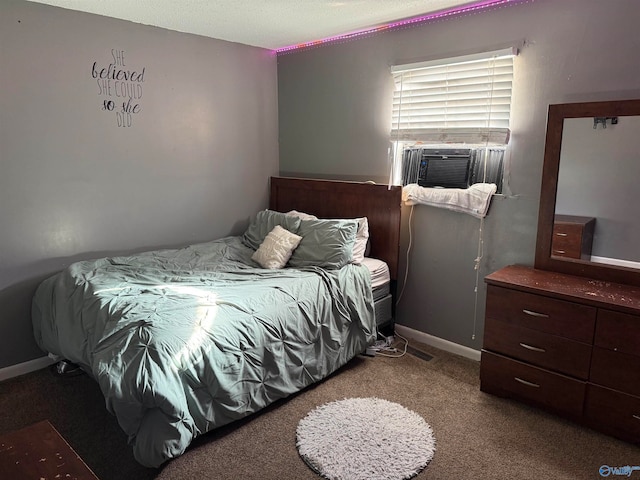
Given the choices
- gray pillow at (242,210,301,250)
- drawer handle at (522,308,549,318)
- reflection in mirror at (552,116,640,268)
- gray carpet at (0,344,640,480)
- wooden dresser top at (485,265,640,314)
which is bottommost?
gray carpet at (0,344,640,480)

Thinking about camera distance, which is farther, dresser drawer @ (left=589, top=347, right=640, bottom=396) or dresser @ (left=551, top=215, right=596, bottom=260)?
dresser @ (left=551, top=215, right=596, bottom=260)

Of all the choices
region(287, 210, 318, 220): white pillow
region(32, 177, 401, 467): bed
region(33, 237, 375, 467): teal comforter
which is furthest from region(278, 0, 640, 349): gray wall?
region(33, 237, 375, 467): teal comforter

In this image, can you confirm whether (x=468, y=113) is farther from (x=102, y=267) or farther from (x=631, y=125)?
(x=102, y=267)

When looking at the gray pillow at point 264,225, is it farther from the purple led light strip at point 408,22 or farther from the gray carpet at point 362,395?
the purple led light strip at point 408,22

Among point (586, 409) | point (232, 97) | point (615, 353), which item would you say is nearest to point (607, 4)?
point (615, 353)

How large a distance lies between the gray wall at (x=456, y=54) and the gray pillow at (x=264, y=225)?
1.87 ft

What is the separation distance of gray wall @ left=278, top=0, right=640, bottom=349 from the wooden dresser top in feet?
0.79

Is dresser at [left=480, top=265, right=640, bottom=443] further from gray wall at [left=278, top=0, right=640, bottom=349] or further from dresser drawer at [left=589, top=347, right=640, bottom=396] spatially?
gray wall at [left=278, top=0, right=640, bottom=349]

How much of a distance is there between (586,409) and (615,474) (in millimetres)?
331

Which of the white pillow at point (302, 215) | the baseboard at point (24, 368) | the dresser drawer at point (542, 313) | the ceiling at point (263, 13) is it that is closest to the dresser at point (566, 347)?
the dresser drawer at point (542, 313)

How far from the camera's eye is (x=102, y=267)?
291 cm

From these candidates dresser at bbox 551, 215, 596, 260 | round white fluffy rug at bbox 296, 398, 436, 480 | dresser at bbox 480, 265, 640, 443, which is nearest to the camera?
round white fluffy rug at bbox 296, 398, 436, 480

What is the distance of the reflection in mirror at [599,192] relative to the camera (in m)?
2.36

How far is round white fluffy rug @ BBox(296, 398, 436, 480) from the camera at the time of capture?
204 cm
